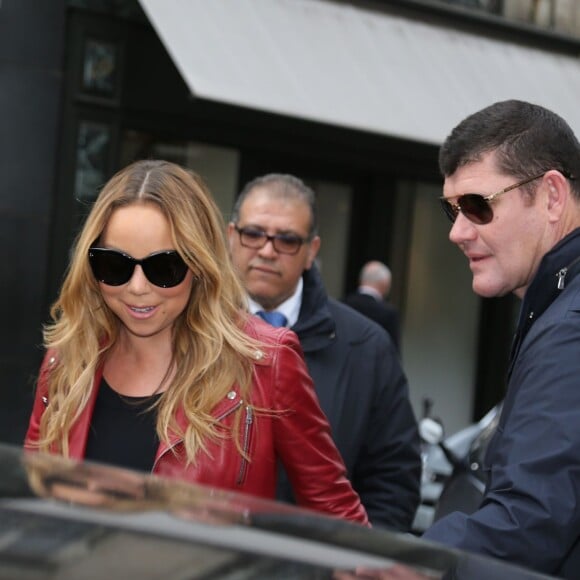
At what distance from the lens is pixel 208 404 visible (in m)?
3.06

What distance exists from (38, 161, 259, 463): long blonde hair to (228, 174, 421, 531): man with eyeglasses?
892 mm

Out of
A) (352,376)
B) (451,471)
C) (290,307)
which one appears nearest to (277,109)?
(451,471)

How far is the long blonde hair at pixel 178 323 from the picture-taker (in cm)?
309

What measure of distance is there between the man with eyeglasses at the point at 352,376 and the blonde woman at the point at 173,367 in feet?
3.04

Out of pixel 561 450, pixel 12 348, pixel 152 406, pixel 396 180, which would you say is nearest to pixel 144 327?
pixel 152 406

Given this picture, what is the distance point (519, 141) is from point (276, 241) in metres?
1.98

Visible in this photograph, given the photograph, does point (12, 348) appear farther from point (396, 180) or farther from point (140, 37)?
point (396, 180)

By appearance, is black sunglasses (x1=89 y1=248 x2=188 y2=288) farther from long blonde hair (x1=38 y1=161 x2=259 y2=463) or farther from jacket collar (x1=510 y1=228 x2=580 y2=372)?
jacket collar (x1=510 y1=228 x2=580 y2=372)

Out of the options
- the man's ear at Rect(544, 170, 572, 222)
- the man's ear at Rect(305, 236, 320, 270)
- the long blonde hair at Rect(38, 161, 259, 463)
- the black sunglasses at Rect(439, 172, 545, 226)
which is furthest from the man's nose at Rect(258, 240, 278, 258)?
the man's ear at Rect(544, 170, 572, 222)

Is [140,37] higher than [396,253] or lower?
higher

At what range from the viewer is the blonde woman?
3051 millimetres

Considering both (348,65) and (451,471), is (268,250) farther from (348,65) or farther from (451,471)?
(348,65)

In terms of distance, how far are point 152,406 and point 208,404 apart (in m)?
0.13

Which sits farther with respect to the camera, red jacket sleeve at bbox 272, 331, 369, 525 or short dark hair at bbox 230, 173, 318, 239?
short dark hair at bbox 230, 173, 318, 239
